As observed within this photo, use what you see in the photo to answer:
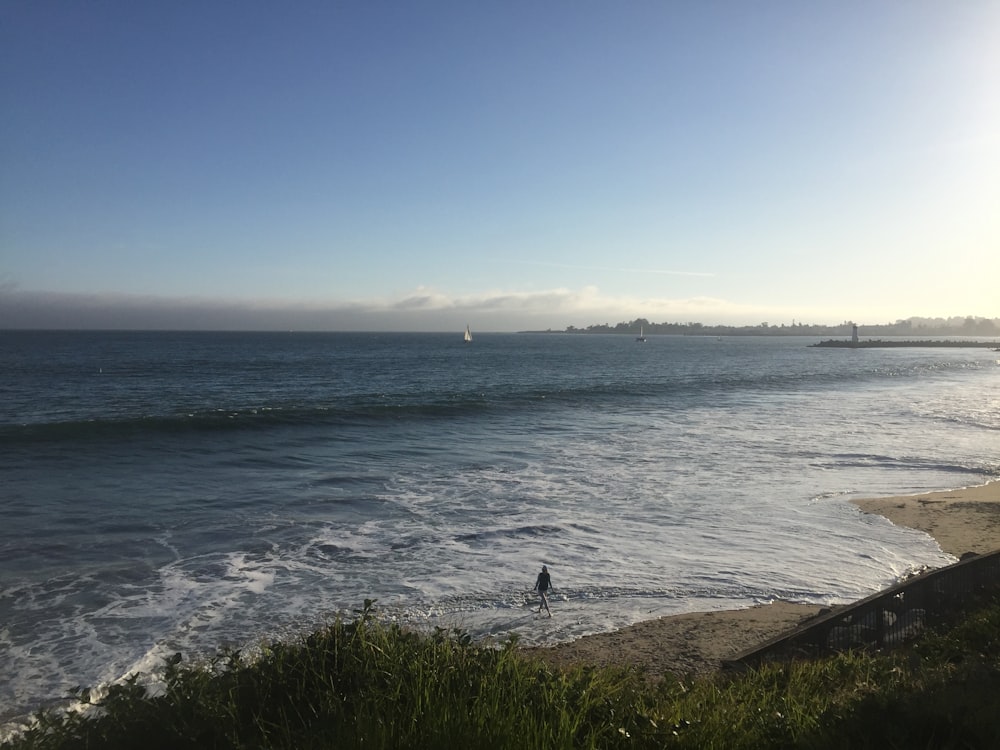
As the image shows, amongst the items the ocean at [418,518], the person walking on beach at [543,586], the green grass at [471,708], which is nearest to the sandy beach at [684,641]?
the ocean at [418,518]

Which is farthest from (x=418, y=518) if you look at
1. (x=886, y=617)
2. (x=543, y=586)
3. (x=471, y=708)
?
(x=471, y=708)

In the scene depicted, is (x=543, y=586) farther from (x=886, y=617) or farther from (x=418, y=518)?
(x=418, y=518)

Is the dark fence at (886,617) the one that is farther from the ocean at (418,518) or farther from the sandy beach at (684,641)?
the ocean at (418,518)

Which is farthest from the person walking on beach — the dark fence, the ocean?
the dark fence

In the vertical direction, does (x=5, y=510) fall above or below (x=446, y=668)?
below

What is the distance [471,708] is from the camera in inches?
192

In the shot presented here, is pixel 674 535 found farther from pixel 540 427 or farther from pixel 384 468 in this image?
pixel 540 427

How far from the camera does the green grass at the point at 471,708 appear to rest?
4371 mm

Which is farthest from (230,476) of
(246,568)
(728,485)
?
(728,485)

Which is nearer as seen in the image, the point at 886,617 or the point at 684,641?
the point at 886,617

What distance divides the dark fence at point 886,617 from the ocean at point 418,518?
2484 mm

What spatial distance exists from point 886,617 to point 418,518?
430 inches

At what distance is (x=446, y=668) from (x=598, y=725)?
1391 millimetres

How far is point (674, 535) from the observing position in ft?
51.4
